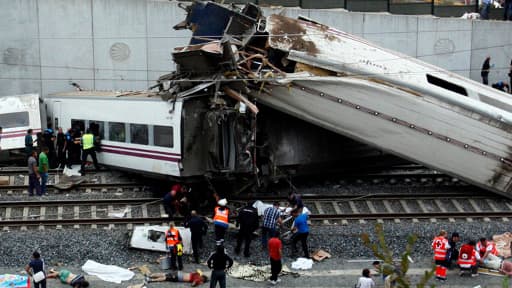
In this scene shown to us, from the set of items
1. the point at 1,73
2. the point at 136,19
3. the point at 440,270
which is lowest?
the point at 440,270

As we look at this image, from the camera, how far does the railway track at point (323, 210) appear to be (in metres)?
17.7

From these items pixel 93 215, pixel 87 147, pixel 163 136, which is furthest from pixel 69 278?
pixel 87 147

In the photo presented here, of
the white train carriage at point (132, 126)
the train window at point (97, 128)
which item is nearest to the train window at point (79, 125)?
the white train carriage at point (132, 126)

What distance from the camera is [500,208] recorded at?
763 inches

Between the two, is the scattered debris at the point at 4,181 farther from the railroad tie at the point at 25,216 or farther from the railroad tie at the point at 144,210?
the railroad tie at the point at 144,210

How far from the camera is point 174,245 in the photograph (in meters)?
15.5

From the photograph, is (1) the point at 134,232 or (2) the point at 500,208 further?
(2) the point at 500,208

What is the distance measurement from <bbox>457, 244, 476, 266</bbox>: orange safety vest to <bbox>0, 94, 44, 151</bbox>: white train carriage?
12942 mm

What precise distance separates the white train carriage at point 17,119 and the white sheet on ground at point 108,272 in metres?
7.81

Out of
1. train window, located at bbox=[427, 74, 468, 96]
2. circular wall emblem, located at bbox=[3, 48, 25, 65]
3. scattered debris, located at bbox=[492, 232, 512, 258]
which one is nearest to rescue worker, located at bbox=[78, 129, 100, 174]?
circular wall emblem, located at bbox=[3, 48, 25, 65]

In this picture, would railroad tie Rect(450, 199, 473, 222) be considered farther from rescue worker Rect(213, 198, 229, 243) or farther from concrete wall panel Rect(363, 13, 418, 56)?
concrete wall panel Rect(363, 13, 418, 56)

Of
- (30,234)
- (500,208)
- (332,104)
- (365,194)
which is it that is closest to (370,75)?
(332,104)

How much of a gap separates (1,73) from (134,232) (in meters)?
12.1

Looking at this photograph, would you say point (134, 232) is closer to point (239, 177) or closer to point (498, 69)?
point (239, 177)
